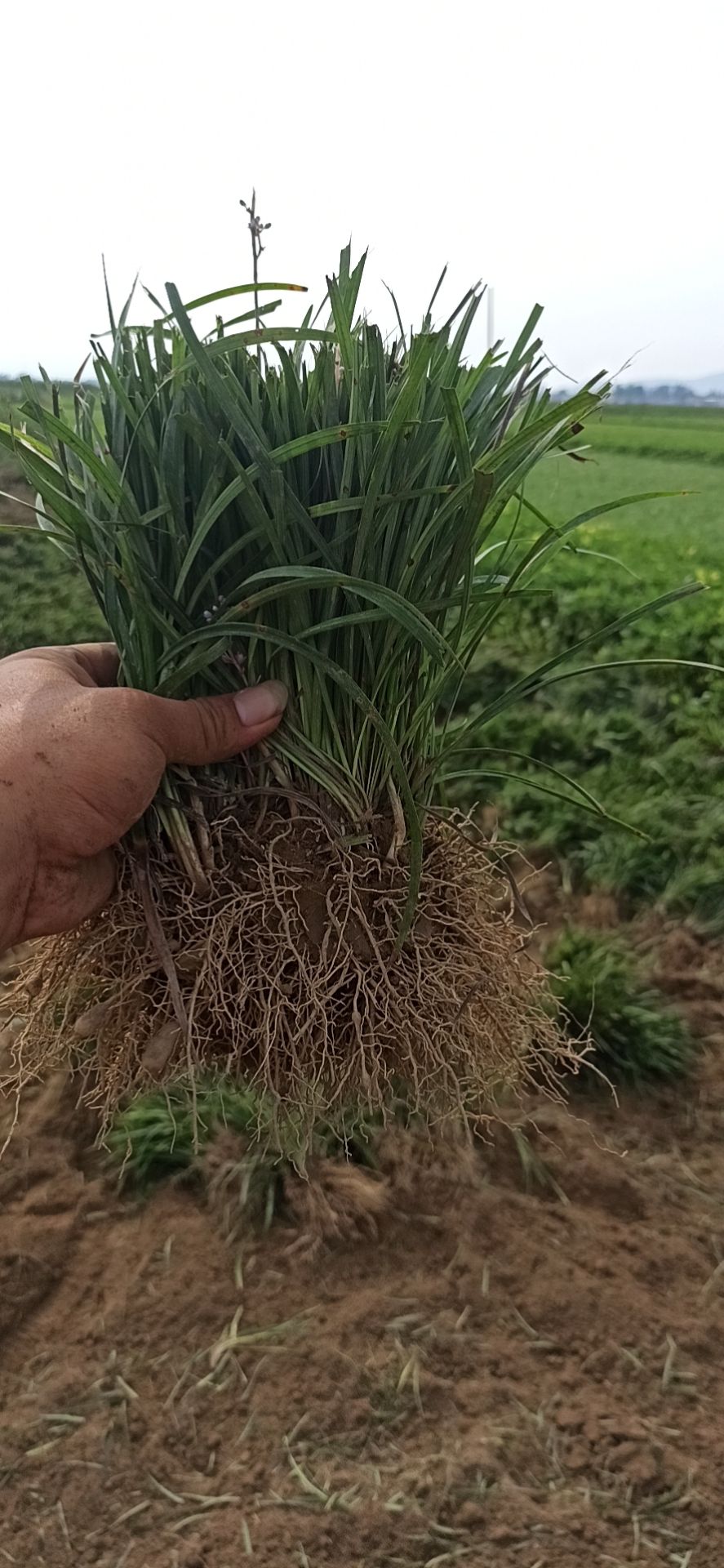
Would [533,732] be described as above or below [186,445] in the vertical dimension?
below

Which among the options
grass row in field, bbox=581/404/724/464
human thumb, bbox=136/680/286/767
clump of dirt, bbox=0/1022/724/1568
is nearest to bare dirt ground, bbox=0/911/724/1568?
clump of dirt, bbox=0/1022/724/1568

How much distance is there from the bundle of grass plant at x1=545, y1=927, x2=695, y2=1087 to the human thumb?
0.92 meters

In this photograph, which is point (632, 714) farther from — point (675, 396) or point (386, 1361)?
point (386, 1361)

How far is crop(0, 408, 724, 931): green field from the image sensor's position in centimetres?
185

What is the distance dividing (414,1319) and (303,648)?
889 millimetres

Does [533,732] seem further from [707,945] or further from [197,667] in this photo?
[197,667]

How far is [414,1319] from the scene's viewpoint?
3.97 feet

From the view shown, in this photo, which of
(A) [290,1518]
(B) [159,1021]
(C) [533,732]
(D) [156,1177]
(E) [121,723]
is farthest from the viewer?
(C) [533,732]

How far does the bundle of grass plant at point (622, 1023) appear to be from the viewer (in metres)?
1.52

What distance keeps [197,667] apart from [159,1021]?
11.5 inches

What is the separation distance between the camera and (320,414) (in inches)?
28.3

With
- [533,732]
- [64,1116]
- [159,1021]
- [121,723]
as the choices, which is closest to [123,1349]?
[64,1116]

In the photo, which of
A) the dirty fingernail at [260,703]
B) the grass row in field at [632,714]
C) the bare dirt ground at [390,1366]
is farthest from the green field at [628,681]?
the dirty fingernail at [260,703]

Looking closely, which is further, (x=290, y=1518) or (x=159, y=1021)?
(x=290, y=1518)
